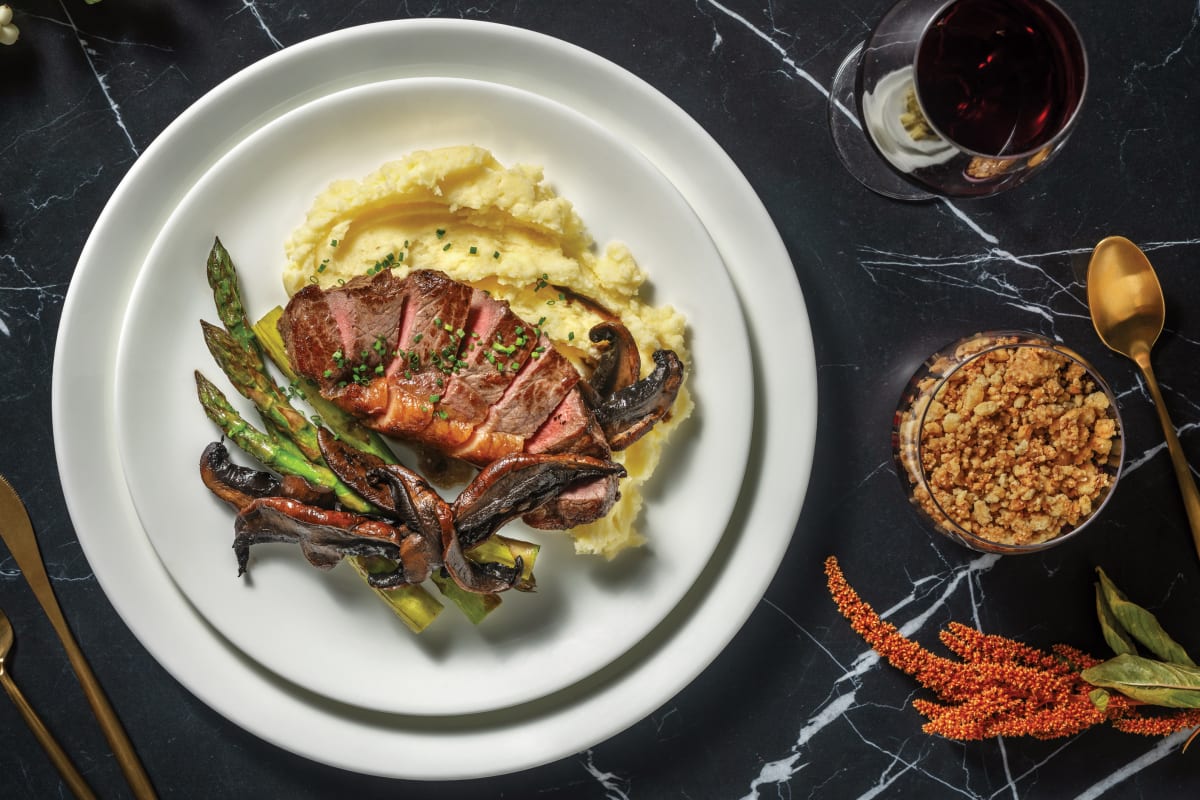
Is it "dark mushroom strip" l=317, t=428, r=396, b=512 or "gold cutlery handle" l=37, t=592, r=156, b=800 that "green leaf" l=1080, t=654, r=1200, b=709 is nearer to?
"dark mushroom strip" l=317, t=428, r=396, b=512

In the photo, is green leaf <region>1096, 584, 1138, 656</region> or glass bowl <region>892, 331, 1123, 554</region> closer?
glass bowl <region>892, 331, 1123, 554</region>

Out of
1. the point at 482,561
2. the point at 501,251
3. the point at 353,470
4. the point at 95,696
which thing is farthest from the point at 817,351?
the point at 95,696

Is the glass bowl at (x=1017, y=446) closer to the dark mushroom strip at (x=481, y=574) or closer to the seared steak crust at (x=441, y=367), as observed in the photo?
the seared steak crust at (x=441, y=367)

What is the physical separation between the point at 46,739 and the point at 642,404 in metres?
2.82

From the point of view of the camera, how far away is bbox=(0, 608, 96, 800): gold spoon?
3.60 meters

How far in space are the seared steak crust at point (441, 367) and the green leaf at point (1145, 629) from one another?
7.33 feet

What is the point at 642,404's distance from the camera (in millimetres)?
3104

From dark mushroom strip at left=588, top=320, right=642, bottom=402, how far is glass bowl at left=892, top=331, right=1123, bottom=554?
116 cm

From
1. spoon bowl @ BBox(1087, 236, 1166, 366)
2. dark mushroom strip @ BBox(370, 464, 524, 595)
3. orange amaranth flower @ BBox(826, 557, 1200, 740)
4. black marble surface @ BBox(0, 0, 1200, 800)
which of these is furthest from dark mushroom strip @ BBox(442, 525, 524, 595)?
spoon bowl @ BBox(1087, 236, 1166, 366)

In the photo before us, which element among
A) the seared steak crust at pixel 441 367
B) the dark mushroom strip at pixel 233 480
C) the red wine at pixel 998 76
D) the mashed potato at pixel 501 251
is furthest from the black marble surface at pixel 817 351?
the seared steak crust at pixel 441 367

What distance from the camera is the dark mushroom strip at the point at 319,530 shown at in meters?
3.05

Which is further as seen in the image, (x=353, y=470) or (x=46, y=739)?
(x=46, y=739)

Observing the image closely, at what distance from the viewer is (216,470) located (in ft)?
10.6

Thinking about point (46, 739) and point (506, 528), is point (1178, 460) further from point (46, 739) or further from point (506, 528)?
point (46, 739)
